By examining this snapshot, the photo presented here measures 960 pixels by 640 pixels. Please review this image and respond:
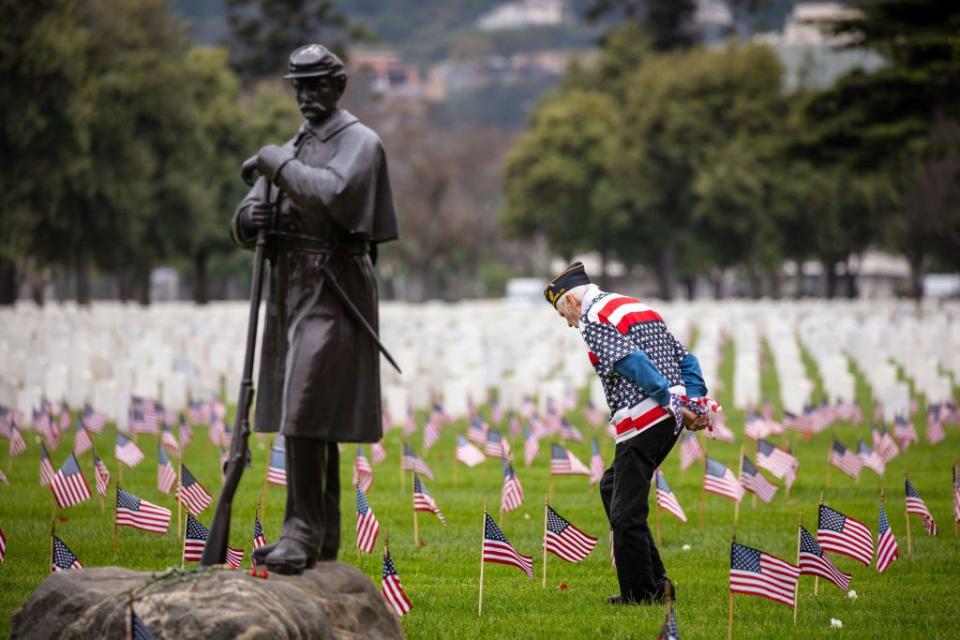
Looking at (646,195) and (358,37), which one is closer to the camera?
(646,195)

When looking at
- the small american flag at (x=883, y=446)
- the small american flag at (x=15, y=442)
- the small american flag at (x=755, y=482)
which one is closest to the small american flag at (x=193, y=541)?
the small american flag at (x=755, y=482)

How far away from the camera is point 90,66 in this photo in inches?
1911

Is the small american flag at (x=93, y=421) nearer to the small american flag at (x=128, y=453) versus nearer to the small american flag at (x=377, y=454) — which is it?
the small american flag at (x=377, y=454)

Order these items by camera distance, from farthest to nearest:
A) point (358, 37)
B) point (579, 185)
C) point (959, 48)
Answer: point (358, 37)
point (579, 185)
point (959, 48)

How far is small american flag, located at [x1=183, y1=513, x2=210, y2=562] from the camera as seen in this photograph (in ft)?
33.1

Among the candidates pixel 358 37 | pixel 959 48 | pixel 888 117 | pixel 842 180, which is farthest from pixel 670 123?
pixel 959 48

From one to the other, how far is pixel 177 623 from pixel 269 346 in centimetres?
159

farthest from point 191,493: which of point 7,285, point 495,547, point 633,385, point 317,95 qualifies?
point 7,285

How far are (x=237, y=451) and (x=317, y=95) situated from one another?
1.72 meters

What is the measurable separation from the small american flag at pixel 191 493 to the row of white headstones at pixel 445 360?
8.73 meters

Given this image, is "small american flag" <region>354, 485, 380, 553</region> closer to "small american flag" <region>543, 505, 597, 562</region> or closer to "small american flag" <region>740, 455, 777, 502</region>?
"small american flag" <region>543, 505, 597, 562</region>

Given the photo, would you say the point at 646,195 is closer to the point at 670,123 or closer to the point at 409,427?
the point at 670,123

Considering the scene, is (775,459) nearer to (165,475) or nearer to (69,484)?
(165,475)

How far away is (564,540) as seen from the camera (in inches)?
428
